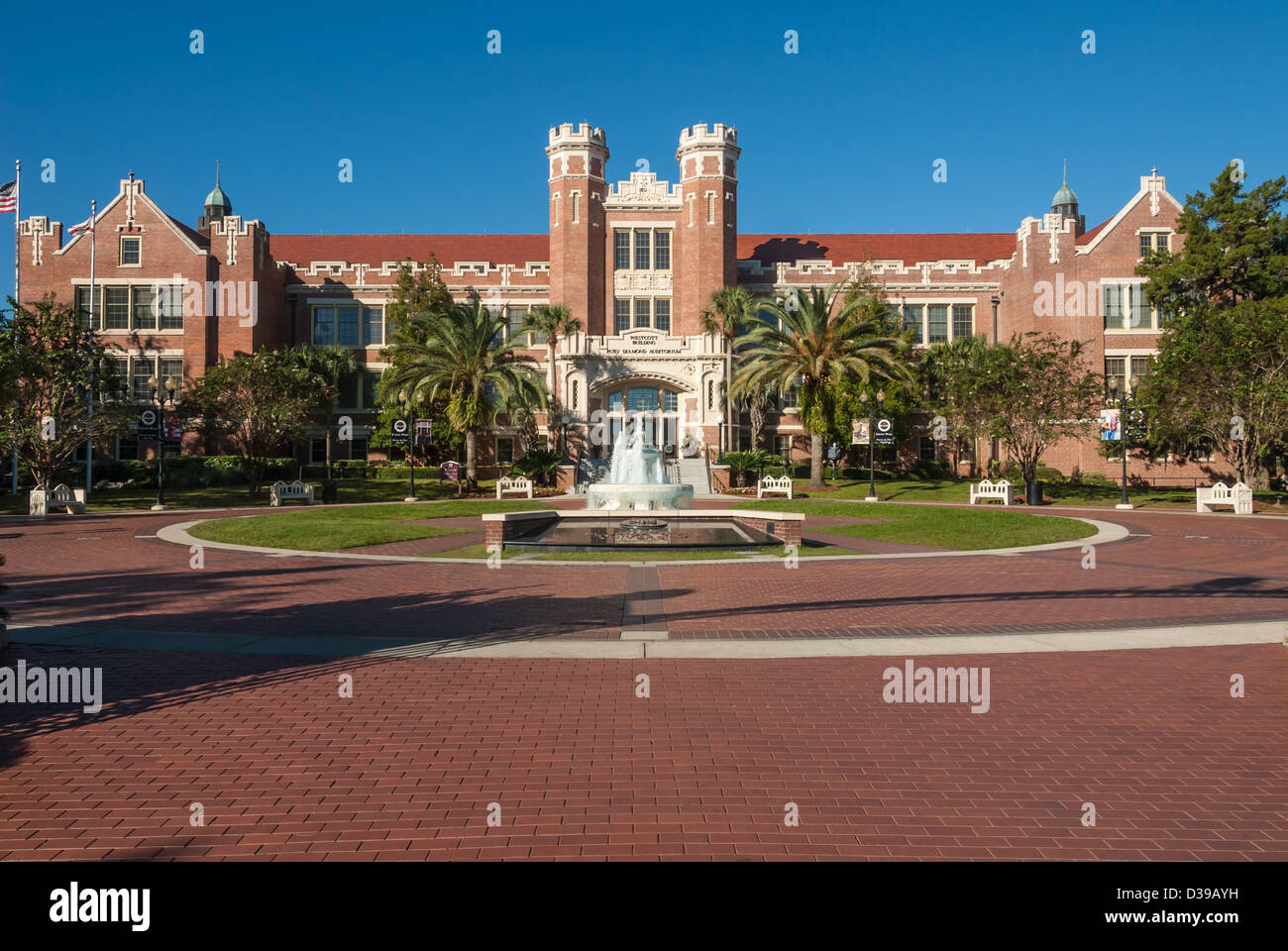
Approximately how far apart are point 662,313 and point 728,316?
642 cm

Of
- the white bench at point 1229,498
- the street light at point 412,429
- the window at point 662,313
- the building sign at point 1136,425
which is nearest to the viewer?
the white bench at point 1229,498

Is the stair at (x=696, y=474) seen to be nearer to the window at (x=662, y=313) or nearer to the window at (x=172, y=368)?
the window at (x=662, y=313)

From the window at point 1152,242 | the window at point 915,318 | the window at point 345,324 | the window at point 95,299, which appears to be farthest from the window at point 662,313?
the window at point 95,299

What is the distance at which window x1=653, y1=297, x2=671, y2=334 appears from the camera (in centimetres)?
5131

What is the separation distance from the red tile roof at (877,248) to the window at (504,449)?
1980 cm

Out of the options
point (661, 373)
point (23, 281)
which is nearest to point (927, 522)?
point (661, 373)

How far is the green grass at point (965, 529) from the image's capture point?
18.9 meters

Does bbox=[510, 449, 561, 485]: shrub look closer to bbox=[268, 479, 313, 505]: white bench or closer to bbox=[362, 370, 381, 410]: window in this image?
bbox=[268, 479, 313, 505]: white bench

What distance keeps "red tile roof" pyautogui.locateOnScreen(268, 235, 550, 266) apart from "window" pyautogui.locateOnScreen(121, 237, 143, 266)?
948cm

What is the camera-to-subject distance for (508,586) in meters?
12.6

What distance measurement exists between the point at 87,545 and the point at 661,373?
3253 centimetres

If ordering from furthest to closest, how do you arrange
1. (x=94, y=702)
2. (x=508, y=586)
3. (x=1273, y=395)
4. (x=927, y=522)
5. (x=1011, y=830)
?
(x=1273, y=395) → (x=927, y=522) → (x=508, y=586) → (x=94, y=702) → (x=1011, y=830)

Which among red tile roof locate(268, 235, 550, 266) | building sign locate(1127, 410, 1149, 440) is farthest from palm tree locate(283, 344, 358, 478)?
building sign locate(1127, 410, 1149, 440)

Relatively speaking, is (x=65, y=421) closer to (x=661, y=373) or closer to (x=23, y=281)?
(x=23, y=281)
